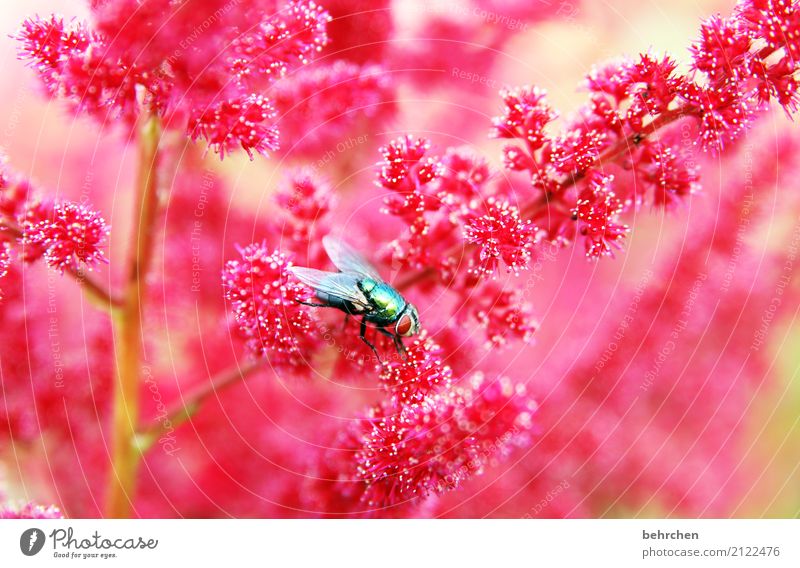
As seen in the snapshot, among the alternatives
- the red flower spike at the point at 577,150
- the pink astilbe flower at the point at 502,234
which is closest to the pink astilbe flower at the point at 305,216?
the pink astilbe flower at the point at 502,234

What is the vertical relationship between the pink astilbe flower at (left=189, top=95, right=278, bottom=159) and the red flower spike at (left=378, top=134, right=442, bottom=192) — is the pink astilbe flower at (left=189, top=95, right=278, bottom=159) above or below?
above

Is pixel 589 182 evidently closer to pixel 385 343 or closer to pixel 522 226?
pixel 522 226

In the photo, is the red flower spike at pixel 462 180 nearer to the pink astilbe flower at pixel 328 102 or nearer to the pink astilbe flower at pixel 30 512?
the pink astilbe flower at pixel 328 102

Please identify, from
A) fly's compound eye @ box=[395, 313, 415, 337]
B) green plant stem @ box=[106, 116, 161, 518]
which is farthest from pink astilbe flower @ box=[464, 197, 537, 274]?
green plant stem @ box=[106, 116, 161, 518]

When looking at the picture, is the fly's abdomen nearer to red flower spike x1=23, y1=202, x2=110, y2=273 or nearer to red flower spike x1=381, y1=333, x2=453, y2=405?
red flower spike x1=381, y1=333, x2=453, y2=405

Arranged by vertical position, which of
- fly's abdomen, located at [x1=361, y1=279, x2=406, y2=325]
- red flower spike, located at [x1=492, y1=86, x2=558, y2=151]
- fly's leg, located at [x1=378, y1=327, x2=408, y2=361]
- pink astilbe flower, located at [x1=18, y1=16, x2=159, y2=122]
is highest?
pink astilbe flower, located at [x1=18, y1=16, x2=159, y2=122]

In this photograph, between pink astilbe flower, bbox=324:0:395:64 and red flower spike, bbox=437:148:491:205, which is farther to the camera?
pink astilbe flower, bbox=324:0:395:64
